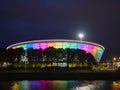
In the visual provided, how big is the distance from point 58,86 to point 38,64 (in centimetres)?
3367

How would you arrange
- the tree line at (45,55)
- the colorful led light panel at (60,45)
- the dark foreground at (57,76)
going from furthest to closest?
the colorful led light panel at (60,45)
the tree line at (45,55)
the dark foreground at (57,76)

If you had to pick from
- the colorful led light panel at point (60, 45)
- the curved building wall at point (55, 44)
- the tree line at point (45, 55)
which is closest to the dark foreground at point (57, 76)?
the tree line at point (45, 55)

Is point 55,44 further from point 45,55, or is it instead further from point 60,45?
point 45,55

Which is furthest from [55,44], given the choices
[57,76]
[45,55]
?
[57,76]

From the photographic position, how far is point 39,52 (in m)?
83.6

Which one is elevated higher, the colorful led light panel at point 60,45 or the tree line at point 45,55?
the colorful led light panel at point 60,45

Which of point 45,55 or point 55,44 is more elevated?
point 55,44

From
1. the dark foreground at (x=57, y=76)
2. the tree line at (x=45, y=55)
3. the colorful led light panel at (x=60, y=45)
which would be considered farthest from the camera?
the colorful led light panel at (x=60, y=45)

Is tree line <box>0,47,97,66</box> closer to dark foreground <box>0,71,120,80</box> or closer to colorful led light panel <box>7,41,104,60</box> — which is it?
dark foreground <box>0,71,120,80</box>

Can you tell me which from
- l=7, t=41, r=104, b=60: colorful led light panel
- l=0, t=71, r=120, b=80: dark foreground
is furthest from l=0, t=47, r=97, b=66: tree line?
l=7, t=41, r=104, b=60: colorful led light panel

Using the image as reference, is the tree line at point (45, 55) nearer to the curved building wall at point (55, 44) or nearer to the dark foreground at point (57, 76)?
the dark foreground at point (57, 76)

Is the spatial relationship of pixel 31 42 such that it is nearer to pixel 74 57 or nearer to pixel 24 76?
pixel 74 57

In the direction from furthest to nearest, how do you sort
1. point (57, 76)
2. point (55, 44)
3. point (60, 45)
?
point (60, 45) < point (55, 44) < point (57, 76)

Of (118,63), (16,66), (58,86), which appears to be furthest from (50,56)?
(118,63)
